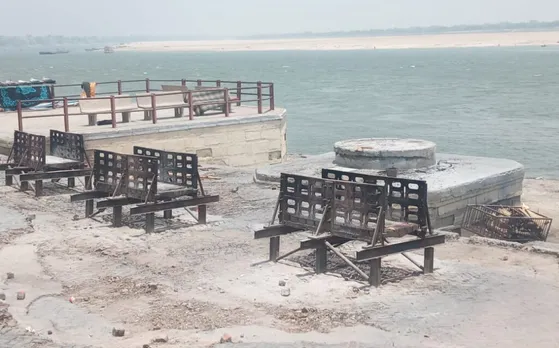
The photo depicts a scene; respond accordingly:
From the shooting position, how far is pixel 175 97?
21906 millimetres

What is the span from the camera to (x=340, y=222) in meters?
10.2

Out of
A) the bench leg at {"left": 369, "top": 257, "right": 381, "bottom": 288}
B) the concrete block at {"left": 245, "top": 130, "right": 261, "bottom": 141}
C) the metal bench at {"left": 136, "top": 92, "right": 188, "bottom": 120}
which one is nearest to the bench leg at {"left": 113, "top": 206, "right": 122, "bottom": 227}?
the bench leg at {"left": 369, "top": 257, "right": 381, "bottom": 288}

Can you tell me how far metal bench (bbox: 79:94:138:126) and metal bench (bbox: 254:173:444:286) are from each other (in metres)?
10.2

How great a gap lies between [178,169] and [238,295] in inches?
174

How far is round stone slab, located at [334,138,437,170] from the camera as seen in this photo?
15828 mm

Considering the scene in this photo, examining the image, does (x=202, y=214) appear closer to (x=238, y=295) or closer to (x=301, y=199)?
(x=301, y=199)

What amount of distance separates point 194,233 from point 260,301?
130 inches

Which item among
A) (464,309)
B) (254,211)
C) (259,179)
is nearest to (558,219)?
(259,179)

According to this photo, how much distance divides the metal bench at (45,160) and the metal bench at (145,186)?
1.73m

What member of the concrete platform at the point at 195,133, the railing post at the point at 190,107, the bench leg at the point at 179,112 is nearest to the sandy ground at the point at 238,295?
the concrete platform at the point at 195,133

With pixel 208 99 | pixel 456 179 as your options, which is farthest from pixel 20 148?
pixel 456 179

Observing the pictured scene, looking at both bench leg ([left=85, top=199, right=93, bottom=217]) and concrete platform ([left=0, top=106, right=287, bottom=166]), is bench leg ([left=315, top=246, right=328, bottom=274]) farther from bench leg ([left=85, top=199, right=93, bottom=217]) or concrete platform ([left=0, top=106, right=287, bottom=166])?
concrete platform ([left=0, top=106, right=287, bottom=166])

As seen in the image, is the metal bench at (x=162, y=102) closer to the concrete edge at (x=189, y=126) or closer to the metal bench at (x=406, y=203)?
the concrete edge at (x=189, y=126)

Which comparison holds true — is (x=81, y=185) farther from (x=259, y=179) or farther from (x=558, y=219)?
(x=558, y=219)
